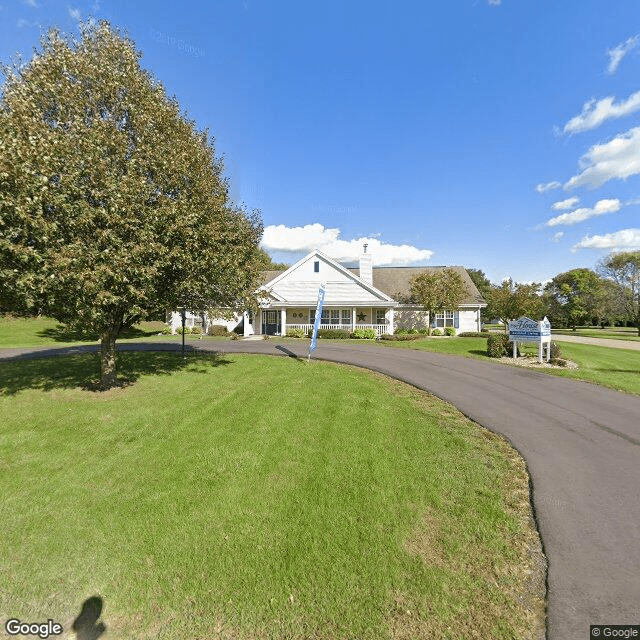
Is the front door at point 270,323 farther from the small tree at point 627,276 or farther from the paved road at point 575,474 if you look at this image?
the small tree at point 627,276

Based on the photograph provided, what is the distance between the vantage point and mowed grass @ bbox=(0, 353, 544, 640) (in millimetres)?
3525

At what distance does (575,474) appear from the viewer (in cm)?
596

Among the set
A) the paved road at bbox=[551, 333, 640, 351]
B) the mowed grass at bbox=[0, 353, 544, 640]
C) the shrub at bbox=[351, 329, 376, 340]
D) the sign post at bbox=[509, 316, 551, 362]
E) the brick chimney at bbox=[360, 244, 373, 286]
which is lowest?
the mowed grass at bbox=[0, 353, 544, 640]

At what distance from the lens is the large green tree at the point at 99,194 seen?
8367 mm

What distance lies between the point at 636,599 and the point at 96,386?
13136 mm

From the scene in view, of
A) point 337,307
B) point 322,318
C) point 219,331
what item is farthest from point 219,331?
point 337,307

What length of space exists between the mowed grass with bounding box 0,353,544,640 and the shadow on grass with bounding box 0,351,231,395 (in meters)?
2.86

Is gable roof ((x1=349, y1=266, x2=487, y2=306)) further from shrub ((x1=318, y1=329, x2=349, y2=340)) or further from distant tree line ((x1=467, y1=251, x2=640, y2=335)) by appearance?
distant tree line ((x1=467, y1=251, x2=640, y2=335))

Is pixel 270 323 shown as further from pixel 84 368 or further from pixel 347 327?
pixel 84 368

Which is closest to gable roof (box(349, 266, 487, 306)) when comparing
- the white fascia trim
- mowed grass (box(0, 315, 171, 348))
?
the white fascia trim

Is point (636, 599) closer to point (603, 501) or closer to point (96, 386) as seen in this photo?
point (603, 501)

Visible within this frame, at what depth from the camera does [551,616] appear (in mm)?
3393

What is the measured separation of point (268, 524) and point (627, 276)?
73.6m

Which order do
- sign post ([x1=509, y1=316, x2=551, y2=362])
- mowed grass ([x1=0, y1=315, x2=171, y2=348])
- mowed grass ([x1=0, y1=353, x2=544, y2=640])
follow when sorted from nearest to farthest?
mowed grass ([x1=0, y1=353, x2=544, y2=640]) < sign post ([x1=509, y1=316, x2=551, y2=362]) < mowed grass ([x1=0, y1=315, x2=171, y2=348])
